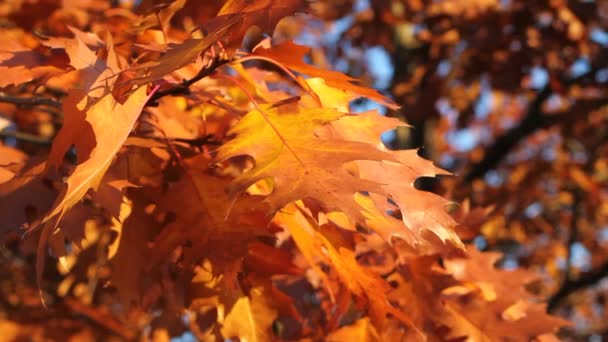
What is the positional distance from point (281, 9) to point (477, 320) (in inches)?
31.5

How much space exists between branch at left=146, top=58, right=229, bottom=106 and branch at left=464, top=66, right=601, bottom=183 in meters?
2.41

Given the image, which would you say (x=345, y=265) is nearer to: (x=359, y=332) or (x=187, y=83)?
(x=359, y=332)

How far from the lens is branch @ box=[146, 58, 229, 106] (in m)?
1.06

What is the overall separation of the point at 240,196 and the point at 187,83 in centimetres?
21

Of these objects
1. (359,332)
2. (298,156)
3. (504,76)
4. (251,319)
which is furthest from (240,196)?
(504,76)

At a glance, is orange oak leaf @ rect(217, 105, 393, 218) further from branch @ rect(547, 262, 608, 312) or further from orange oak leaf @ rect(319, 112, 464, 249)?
branch @ rect(547, 262, 608, 312)

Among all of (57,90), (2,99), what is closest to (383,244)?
(2,99)

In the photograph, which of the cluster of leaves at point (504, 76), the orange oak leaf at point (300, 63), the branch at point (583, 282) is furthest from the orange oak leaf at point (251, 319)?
the branch at point (583, 282)

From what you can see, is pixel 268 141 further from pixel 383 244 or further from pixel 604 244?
pixel 604 244

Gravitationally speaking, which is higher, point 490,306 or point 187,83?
point 187,83

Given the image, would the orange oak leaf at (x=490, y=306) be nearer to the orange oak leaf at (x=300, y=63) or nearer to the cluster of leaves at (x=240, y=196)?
the cluster of leaves at (x=240, y=196)

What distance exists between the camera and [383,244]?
139 cm

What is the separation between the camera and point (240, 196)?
3.46ft

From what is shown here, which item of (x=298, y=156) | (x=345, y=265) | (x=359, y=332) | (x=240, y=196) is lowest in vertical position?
(x=359, y=332)
